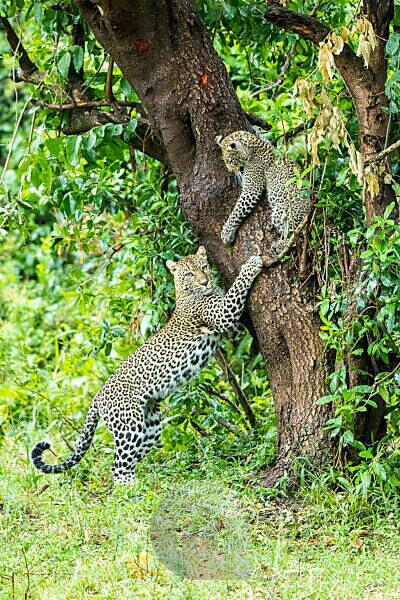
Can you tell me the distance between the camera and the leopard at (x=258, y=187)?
6407mm

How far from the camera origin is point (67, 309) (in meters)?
11.5

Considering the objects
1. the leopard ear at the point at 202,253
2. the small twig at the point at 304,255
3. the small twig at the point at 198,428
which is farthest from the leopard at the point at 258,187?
the small twig at the point at 198,428

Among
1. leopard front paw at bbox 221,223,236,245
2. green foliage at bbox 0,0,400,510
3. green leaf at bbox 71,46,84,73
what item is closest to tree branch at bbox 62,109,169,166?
green foliage at bbox 0,0,400,510

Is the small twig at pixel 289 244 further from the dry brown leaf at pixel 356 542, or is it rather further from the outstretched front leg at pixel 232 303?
the dry brown leaf at pixel 356 542

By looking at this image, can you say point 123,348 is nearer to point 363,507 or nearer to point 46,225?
point 363,507

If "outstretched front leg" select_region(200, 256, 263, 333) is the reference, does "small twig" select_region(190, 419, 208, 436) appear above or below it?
below

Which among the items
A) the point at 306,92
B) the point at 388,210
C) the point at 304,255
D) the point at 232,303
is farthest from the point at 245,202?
the point at 306,92

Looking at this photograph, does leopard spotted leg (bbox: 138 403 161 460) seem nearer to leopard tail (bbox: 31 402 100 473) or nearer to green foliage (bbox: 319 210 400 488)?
leopard tail (bbox: 31 402 100 473)

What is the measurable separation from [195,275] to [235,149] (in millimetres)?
984

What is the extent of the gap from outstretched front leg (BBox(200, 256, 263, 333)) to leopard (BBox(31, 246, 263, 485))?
10 millimetres

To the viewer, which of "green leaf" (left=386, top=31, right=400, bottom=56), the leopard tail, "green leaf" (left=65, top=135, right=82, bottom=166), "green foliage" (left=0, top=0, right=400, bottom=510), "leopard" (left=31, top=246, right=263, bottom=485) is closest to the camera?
"green leaf" (left=386, top=31, right=400, bottom=56)

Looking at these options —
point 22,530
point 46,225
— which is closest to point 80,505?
point 22,530

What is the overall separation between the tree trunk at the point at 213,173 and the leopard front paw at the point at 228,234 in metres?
0.04

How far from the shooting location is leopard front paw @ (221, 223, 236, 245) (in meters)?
6.50
